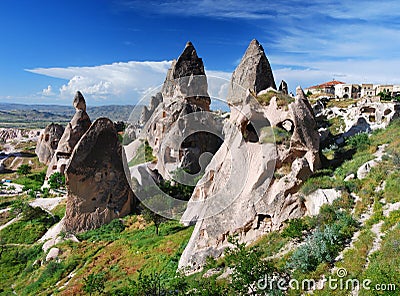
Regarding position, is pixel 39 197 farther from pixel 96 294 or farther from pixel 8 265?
pixel 96 294

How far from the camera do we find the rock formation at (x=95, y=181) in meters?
21.0

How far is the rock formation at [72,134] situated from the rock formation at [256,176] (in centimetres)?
2565

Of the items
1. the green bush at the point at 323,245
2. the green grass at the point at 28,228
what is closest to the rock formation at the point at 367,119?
the green bush at the point at 323,245

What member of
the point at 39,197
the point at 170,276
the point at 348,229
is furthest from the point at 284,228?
the point at 39,197

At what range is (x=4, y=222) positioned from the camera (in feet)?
86.8

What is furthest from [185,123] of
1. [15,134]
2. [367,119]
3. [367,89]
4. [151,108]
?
[15,134]

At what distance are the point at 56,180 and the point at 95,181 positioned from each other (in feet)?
51.9

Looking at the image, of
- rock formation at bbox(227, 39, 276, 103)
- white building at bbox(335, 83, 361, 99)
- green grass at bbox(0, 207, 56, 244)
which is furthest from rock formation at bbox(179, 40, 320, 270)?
white building at bbox(335, 83, 361, 99)

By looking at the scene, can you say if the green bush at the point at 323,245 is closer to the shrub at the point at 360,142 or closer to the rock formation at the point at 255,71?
the shrub at the point at 360,142

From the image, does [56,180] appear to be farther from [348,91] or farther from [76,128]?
[348,91]

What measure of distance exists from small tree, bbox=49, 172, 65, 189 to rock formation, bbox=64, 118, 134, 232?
1428cm

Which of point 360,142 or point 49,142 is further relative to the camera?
point 49,142

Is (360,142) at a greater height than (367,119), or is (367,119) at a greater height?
(367,119)

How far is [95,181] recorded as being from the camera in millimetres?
21438
